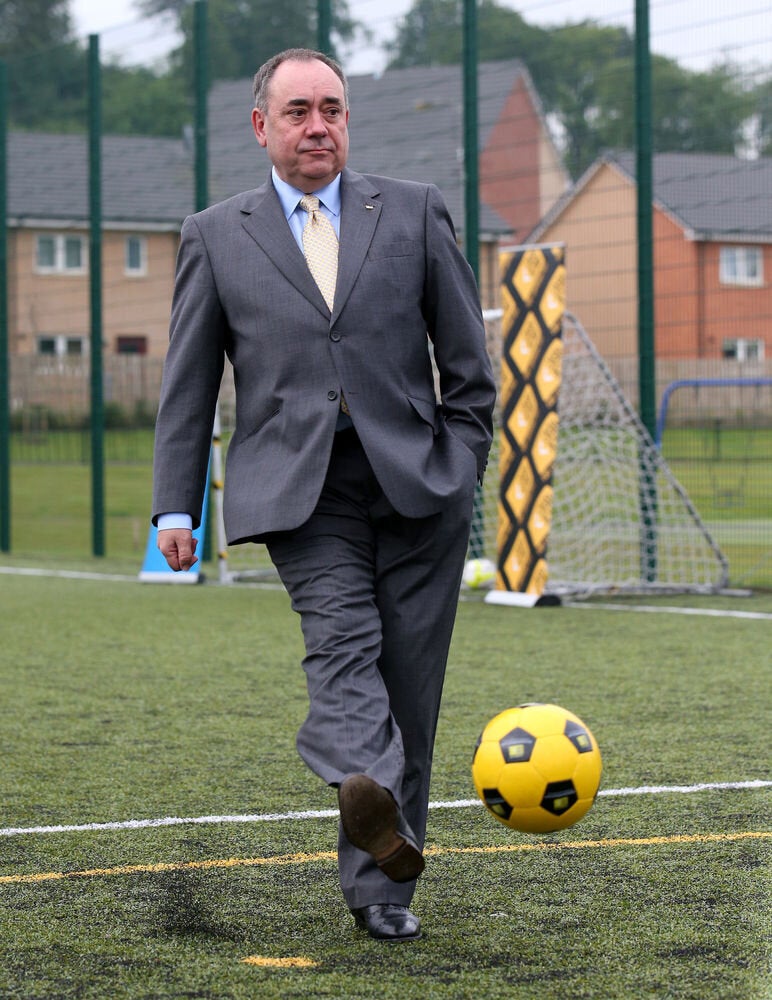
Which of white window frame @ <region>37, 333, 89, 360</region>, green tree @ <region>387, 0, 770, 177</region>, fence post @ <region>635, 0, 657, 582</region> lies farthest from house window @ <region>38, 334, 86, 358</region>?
fence post @ <region>635, 0, 657, 582</region>

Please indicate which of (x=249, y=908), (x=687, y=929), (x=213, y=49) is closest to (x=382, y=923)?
(x=249, y=908)

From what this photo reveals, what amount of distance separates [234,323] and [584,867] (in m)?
1.58

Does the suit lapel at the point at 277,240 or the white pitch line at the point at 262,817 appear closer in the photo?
the suit lapel at the point at 277,240

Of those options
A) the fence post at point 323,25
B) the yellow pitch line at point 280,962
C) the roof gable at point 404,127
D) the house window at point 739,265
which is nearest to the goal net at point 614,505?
the house window at point 739,265

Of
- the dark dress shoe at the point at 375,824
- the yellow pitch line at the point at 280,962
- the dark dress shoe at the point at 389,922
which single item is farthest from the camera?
the dark dress shoe at the point at 389,922

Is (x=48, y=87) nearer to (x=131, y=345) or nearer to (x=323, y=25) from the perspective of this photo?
(x=131, y=345)

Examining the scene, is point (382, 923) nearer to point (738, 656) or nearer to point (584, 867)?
point (584, 867)

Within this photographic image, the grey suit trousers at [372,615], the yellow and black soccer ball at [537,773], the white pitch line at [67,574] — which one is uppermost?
the grey suit trousers at [372,615]

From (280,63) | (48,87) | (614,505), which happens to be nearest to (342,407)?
(280,63)

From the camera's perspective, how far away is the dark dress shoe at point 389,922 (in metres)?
3.46

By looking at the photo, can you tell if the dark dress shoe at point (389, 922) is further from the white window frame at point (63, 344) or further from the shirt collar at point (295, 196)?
the white window frame at point (63, 344)

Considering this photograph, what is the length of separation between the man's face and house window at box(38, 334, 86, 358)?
1355 cm

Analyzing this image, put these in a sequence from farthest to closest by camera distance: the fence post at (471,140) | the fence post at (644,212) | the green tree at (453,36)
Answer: the green tree at (453,36), the fence post at (471,140), the fence post at (644,212)

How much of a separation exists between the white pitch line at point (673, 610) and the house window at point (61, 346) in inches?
318
